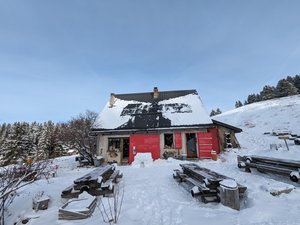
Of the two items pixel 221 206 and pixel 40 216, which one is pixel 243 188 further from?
pixel 40 216

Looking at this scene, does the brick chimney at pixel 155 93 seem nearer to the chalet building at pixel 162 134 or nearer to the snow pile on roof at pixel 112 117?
the snow pile on roof at pixel 112 117

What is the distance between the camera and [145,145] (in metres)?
14.1

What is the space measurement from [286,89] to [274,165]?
211 feet

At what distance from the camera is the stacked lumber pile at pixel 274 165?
488 cm

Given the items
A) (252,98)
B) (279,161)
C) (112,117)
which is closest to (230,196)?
(279,161)

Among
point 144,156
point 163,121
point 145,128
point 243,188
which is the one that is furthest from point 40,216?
point 163,121

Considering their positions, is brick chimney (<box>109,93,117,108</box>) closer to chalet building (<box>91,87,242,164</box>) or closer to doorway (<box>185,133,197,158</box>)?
chalet building (<box>91,87,242,164</box>)

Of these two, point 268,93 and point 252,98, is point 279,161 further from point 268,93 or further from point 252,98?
point 252,98

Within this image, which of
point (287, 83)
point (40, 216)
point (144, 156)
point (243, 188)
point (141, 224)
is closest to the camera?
point (141, 224)

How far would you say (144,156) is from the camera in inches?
497

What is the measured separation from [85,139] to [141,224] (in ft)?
40.1

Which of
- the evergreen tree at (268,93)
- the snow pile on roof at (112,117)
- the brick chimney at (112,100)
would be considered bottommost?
the snow pile on roof at (112,117)

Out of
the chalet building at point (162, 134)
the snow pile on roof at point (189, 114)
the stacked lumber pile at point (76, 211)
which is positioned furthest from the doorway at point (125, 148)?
the stacked lumber pile at point (76, 211)

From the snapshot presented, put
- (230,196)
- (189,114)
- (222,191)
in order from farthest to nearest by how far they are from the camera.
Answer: (189,114) → (222,191) → (230,196)
